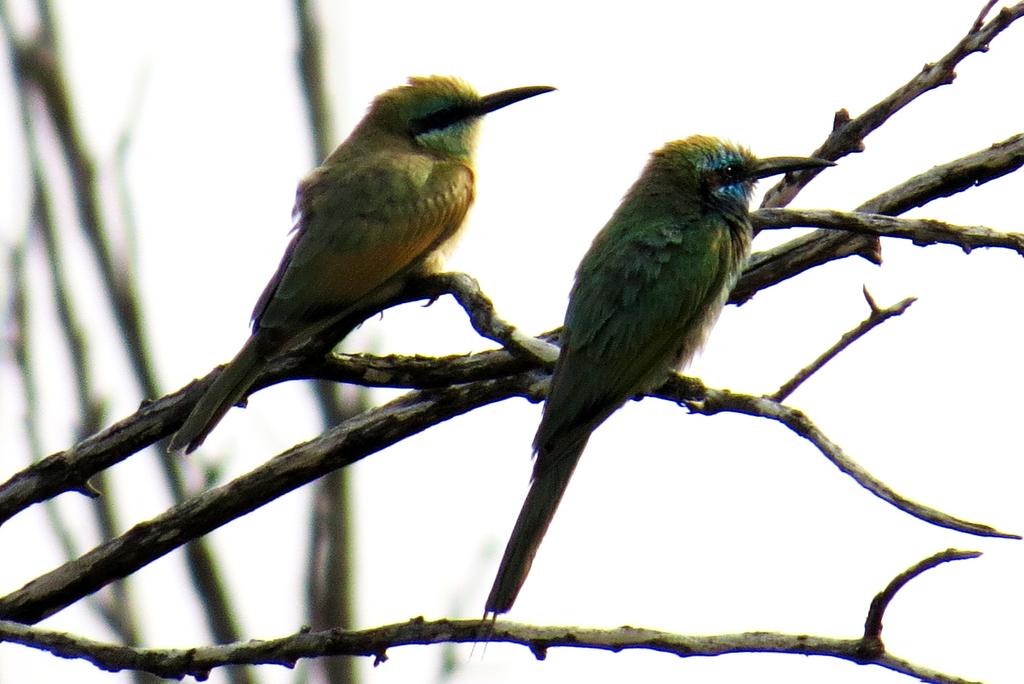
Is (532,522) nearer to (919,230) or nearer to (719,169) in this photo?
(919,230)

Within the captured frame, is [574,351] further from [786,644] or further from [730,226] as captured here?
[786,644]

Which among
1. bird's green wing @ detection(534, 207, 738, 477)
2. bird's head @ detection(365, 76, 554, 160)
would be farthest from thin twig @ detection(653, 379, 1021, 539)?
bird's head @ detection(365, 76, 554, 160)

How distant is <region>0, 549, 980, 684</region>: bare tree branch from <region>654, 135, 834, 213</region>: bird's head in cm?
176

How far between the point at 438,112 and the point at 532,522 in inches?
89.6

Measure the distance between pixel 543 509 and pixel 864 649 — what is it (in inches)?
38.4

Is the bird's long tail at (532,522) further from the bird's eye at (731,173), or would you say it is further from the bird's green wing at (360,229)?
the bird's eye at (731,173)

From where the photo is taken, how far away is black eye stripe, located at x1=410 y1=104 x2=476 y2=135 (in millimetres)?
5203

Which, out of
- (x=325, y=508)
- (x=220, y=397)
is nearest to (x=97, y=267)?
(x=325, y=508)

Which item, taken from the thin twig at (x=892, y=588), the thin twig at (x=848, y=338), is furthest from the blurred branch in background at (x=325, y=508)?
the thin twig at (x=892, y=588)

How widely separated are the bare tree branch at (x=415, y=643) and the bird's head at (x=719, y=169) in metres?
1.76

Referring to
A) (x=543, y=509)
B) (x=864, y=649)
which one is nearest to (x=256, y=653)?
(x=543, y=509)

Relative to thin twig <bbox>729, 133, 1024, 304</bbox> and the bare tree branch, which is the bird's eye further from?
the bare tree branch

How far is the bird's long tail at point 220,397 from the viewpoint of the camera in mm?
3535

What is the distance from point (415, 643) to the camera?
9.00 ft
